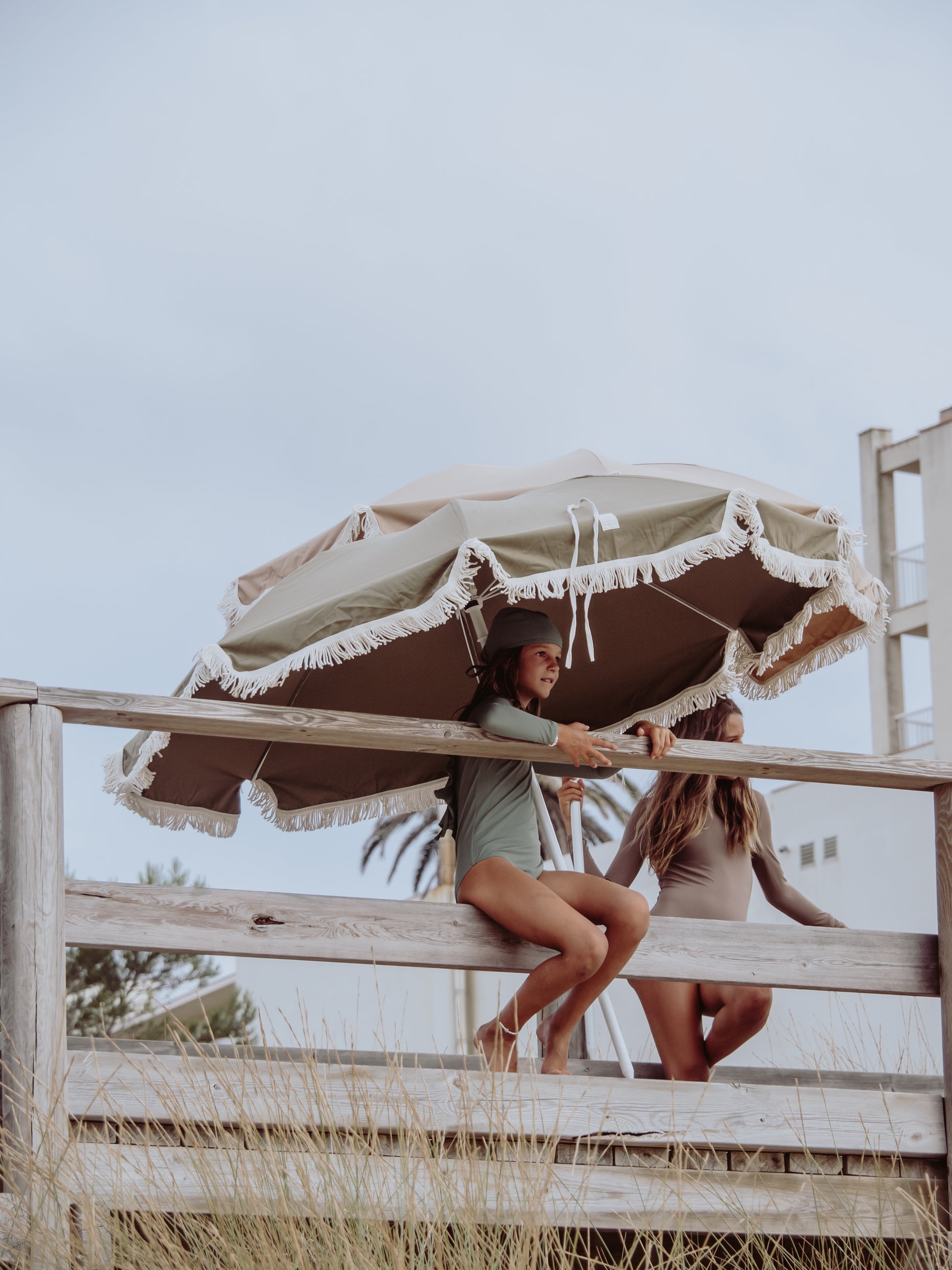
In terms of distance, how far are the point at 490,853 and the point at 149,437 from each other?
4590 cm

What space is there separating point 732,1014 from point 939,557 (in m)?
30.3

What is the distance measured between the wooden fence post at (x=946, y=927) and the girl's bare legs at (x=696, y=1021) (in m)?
0.59

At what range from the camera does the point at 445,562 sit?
4.23 meters

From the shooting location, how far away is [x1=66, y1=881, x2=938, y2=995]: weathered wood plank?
423 centimetres

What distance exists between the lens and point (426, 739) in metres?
4.50

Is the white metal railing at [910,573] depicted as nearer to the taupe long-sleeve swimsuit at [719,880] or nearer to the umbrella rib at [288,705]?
the taupe long-sleeve swimsuit at [719,880]

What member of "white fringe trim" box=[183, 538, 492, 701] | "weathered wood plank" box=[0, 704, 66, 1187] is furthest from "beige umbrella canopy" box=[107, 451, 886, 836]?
"weathered wood plank" box=[0, 704, 66, 1187]

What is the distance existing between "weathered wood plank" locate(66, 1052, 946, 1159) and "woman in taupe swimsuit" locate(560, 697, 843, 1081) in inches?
19.7

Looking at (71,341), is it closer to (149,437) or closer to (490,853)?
(149,437)

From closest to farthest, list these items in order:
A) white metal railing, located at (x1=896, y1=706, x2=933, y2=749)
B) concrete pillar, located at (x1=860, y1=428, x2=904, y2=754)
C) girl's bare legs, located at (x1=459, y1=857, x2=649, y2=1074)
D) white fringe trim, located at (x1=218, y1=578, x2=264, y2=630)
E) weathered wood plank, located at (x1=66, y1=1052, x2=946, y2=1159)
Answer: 1. weathered wood plank, located at (x1=66, y1=1052, x2=946, y2=1159)
2. girl's bare legs, located at (x1=459, y1=857, x2=649, y2=1074)
3. white fringe trim, located at (x1=218, y1=578, x2=264, y2=630)
4. white metal railing, located at (x1=896, y1=706, x2=933, y2=749)
5. concrete pillar, located at (x1=860, y1=428, x2=904, y2=754)

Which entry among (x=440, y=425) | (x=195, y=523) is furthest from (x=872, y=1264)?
(x=195, y=523)

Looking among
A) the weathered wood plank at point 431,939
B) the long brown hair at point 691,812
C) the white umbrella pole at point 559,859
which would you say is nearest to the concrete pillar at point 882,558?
the white umbrella pole at point 559,859

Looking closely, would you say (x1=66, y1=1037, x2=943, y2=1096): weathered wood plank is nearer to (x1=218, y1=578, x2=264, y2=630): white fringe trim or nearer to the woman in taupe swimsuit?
the woman in taupe swimsuit

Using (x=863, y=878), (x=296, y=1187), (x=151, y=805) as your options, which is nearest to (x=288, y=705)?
(x=151, y=805)
